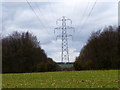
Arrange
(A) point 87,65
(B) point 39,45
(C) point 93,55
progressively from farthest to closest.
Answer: (B) point 39,45
(C) point 93,55
(A) point 87,65

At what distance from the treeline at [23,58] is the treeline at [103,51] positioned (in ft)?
25.2

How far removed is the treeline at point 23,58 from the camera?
6719 cm

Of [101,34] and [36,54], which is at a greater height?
[101,34]

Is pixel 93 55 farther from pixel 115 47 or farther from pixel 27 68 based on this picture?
pixel 27 68

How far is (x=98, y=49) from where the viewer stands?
223ft

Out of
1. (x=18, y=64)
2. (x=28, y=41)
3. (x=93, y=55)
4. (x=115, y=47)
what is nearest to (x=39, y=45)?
(x=28, y=41)


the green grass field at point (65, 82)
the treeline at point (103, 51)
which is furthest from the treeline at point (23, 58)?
the green grass field at point (65, 82)

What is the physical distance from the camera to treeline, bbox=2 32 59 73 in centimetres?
6719

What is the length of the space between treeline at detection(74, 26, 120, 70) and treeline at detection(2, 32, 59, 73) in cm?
768

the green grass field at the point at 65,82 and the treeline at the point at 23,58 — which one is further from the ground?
the treeline at the point at 23,58

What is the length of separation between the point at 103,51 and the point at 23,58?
705 inches

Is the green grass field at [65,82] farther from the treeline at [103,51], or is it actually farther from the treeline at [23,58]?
the treeline at [23,58]

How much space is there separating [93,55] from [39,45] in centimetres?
1396

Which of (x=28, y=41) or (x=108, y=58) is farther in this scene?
(x=28, y=41)
